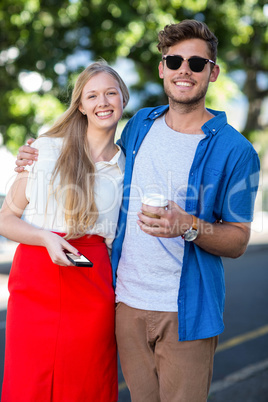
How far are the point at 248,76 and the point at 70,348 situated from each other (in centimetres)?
1541

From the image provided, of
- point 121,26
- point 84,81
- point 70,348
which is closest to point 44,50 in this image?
point 121,26

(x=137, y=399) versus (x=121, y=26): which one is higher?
(x=121, y=26)

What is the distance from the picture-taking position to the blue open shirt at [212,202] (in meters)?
2.33

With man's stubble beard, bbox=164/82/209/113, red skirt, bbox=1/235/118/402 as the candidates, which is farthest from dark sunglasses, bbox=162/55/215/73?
red skirt, bbox=1/235/118/402

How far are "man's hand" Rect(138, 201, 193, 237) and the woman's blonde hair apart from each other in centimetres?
45

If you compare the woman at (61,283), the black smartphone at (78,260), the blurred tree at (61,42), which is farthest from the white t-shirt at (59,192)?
the blurred tree at (61,42)

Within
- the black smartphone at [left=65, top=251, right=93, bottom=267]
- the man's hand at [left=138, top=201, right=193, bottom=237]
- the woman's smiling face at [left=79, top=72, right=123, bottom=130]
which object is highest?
the woman's smiling face at [left=79, top=72, right=123, bottom=130]

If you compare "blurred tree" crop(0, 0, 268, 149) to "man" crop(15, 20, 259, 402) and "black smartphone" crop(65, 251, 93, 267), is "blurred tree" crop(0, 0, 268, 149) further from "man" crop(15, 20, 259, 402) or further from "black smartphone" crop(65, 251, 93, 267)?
"black smartphone" crop(65, 251, 93, 267)

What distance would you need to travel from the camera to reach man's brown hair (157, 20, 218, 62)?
2.49 m

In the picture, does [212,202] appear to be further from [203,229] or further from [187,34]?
[187,34]

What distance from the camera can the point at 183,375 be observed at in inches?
92.1

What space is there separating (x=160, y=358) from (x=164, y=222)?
2.73 feet

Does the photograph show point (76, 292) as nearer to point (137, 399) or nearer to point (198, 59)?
point (137, 399)

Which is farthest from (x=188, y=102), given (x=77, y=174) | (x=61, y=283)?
(x=61, y=283)
